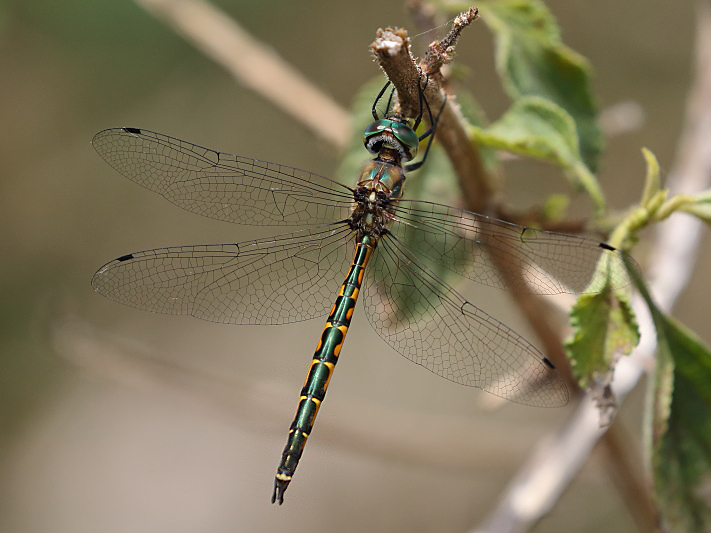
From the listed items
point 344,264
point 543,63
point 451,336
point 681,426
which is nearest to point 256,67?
point 344,264

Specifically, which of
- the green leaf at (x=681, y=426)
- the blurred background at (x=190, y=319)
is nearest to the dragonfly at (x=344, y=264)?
the green leaf at (x=681, y=426)

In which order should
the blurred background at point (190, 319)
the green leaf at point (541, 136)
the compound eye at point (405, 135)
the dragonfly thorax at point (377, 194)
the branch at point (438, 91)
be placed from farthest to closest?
the blurred background at point (190, 319) → the dragonfly thorax at point (377, 194) → the compound eye at point (405, 135) → the green leaf at point (541, 136) → the branch at point (438, 91)

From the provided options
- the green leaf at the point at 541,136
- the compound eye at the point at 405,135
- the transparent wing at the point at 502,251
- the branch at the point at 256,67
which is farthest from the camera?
the branch at the point at 256,67

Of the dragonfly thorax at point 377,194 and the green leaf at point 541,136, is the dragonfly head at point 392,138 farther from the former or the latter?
the green leaf at point 541,136

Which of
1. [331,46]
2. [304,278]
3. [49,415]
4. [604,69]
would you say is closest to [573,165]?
[304,278]

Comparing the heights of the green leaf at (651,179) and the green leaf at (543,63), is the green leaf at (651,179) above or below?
below

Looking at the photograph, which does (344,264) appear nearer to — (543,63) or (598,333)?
(543,63)

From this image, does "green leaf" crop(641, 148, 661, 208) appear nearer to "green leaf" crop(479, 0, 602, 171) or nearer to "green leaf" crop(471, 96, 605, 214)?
"green leaf" crop(471, 96, 605, 214)

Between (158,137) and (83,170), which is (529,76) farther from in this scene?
(83,170)
